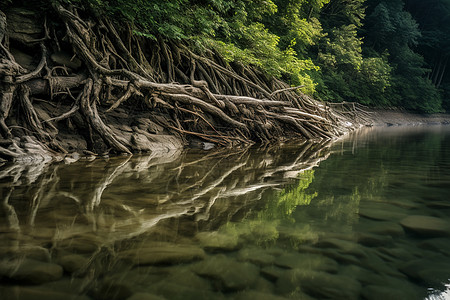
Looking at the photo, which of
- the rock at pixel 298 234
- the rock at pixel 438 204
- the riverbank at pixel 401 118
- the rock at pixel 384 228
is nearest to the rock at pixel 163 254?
the rock at pixel 298 234

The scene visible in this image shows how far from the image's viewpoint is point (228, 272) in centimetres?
118

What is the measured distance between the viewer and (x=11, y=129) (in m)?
4.06

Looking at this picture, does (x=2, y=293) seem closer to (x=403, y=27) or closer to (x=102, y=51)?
(x=102, y=51)

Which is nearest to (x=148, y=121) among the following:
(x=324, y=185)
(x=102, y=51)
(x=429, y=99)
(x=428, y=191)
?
(x=102, y=51)

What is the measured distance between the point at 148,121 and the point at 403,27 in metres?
26.3

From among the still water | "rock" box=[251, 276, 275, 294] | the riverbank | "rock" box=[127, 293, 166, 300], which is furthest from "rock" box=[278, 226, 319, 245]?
the riverbank

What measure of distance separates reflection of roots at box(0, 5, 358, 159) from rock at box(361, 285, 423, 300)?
417 cm

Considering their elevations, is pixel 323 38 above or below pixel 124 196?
above

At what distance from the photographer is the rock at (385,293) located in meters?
1.04

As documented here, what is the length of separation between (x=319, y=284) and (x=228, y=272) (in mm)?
350

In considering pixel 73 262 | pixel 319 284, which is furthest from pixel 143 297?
pixel 319 284

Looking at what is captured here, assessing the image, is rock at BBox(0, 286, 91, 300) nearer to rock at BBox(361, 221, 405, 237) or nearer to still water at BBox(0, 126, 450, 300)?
still water at BBox(0, 126, 450, 300)

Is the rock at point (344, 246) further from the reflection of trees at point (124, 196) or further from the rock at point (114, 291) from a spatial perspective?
the rock at point (114, 291)

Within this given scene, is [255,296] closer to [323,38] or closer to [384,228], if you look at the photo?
[384,228]
